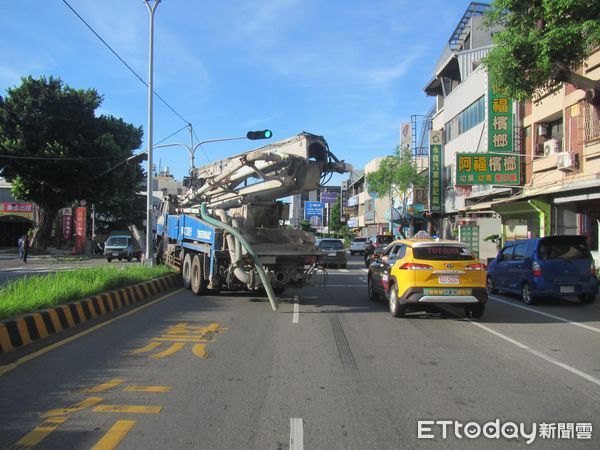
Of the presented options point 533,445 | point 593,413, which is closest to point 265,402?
point 533,445

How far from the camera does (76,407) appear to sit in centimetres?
494

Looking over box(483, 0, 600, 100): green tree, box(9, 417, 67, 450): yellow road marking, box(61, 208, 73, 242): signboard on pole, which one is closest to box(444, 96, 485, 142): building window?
box(483, 0, 600, 100): green tree

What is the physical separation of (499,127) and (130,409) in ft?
72.5

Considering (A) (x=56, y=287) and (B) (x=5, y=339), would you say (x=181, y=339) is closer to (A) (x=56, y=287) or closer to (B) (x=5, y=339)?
(B) (x=5, y=339)

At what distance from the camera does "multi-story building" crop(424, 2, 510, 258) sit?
23.7 m

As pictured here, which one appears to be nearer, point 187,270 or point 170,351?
point 170,351

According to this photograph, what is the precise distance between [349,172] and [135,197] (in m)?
45.6

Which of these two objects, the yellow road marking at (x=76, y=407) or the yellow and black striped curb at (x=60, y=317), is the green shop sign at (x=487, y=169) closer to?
the yellow and black striped curb at (x=60, y=317)

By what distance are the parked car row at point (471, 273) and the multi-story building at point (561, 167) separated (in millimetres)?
4832

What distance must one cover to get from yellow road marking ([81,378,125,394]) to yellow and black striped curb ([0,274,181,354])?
224 cm

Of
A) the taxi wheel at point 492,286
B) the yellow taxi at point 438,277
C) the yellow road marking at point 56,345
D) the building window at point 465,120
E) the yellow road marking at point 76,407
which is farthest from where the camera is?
the building window at point 465,120

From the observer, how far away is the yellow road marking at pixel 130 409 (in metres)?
4.84

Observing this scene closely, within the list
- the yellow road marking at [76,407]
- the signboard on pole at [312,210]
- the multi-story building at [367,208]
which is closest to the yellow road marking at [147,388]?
the yellow road marking at [76,407]

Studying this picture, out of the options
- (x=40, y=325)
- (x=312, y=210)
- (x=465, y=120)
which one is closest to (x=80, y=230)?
(x=465, y=120)
